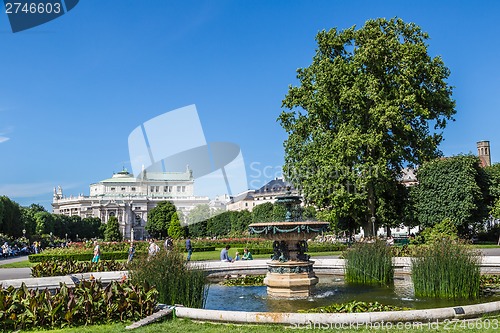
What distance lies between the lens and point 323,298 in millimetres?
12867

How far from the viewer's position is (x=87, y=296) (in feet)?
30.7

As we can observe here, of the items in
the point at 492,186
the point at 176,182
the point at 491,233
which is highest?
the point at 176,182

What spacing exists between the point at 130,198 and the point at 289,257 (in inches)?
5204

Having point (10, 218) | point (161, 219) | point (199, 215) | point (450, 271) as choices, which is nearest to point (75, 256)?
point (450, 271)

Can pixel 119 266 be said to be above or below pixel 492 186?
below

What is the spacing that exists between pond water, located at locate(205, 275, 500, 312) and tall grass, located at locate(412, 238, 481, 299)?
220 millimetres

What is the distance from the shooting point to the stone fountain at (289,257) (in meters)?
13.6

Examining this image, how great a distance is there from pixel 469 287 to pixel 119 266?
11890 mm

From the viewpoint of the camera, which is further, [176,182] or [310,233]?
[176,182]

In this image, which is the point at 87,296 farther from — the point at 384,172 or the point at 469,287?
the point at 384,172

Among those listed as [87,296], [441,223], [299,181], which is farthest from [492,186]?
[87,296]

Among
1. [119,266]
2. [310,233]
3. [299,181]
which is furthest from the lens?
[299,181]

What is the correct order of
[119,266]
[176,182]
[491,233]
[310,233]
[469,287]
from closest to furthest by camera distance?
[469,287], [310,233], [119,266], [491,233], [176,182]

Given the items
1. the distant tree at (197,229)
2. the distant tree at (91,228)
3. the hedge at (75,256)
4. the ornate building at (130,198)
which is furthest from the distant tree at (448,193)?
the ornate building at (130,198)
